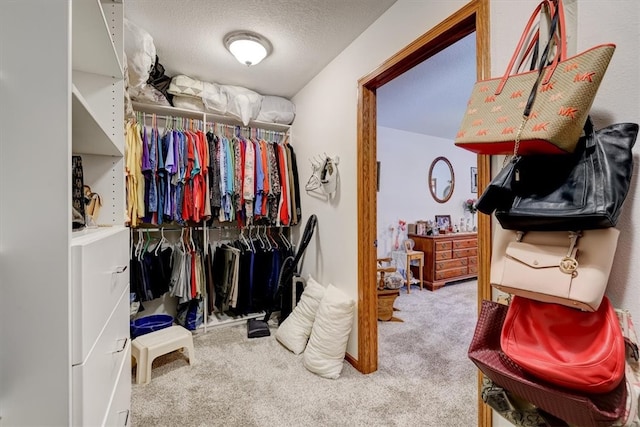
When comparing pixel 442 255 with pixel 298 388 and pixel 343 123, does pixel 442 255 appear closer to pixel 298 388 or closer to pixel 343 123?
pixel 343 123

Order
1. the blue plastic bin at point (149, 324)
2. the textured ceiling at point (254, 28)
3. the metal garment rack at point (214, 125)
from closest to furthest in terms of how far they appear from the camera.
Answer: the textured ceiling at point (254, 28) → the blue plastic bin at point (149, 324) → the metal garment rack at point (214, 125)

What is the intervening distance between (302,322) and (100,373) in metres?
1.75

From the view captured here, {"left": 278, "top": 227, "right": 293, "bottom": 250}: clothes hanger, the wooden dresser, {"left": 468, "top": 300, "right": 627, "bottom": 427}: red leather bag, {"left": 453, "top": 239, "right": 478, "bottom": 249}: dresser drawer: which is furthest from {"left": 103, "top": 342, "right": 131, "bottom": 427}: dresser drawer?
{"left": 453, "top": 239, "right": 478, "bottom": 249}: dresser drawer

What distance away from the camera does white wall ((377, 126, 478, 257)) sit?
4.45m

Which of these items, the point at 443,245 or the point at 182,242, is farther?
the point at 443,245

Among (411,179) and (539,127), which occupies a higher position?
(411,179)

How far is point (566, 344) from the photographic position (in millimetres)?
775

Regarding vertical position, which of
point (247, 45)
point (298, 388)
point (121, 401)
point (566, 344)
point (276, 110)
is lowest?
point (298, 388)

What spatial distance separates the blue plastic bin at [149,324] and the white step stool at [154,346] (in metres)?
0.14

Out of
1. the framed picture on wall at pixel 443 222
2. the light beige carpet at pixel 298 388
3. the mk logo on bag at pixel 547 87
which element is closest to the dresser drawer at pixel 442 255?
the framed picture on wall at pixel 443 222

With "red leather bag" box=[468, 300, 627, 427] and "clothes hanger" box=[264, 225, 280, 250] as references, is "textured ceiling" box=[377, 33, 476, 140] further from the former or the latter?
"clothes hanger" box=[264, 225, 280, 250]

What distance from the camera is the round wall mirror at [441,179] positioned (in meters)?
4.92

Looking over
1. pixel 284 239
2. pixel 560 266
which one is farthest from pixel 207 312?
pixel 560 266

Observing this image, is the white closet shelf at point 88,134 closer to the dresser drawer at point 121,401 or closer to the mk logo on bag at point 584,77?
the dresser drawer at point 121,401
